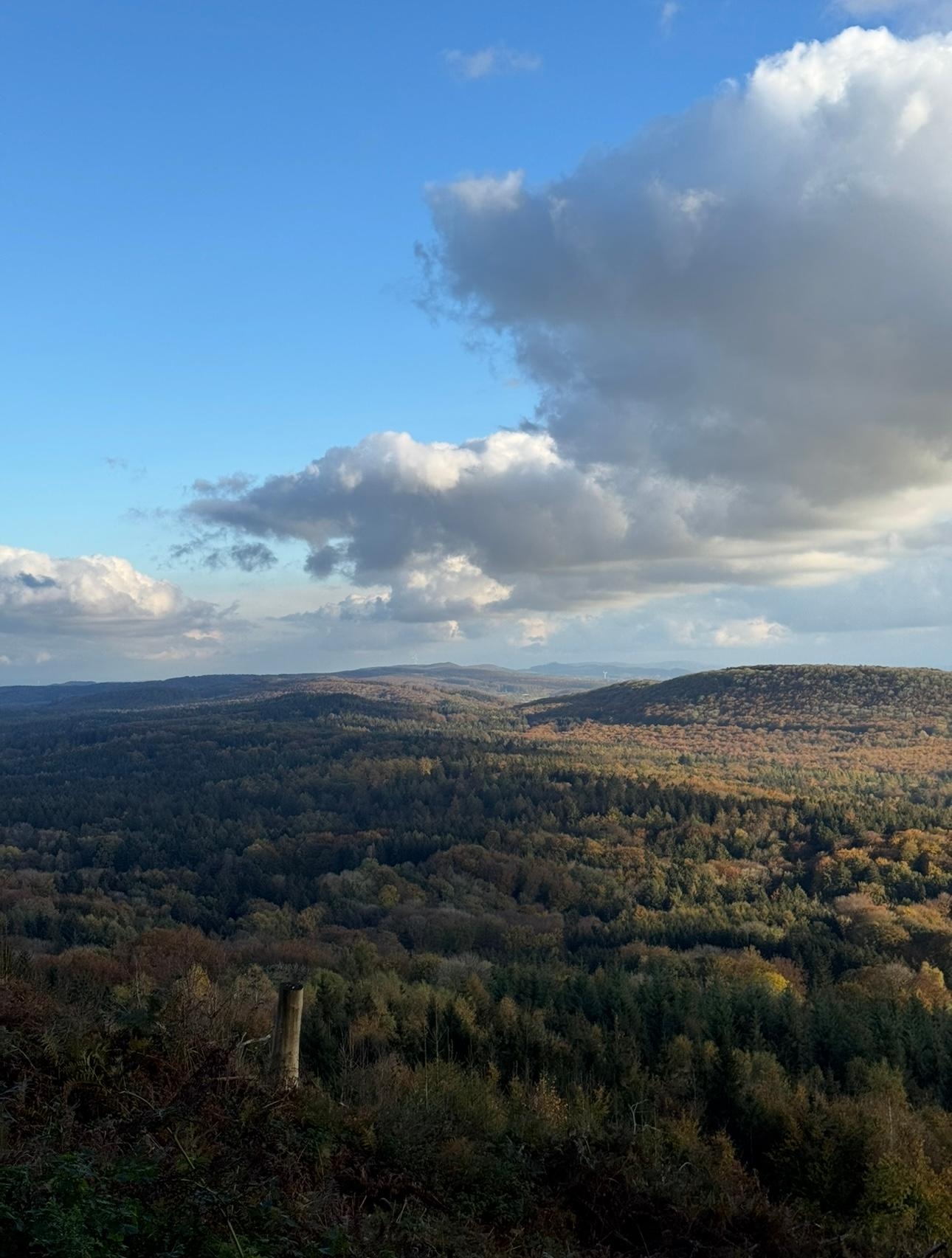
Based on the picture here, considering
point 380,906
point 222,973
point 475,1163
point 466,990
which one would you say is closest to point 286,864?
point 380,906

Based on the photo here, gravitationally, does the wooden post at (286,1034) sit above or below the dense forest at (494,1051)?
above

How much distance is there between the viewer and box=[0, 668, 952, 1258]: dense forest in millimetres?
16750

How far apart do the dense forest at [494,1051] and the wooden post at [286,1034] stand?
0.43m

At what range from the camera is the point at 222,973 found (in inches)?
2682

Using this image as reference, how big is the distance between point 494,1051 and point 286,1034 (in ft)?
122

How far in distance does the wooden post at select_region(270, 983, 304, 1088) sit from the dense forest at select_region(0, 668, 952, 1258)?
43 centimetres

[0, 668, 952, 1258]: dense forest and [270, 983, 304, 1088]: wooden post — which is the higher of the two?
[270, 983, 304, 1088]: wooden post

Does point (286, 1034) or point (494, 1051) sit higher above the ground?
point (286, 1034)

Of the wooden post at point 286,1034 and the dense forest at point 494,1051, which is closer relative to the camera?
the dense forest at point 494,1051

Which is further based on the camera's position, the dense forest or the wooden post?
the wooden post

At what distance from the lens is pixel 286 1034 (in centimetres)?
2127

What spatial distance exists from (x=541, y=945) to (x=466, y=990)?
48.8 metres

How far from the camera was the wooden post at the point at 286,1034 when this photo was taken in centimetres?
2103

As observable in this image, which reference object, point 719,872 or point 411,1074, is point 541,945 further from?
point 411,1074
